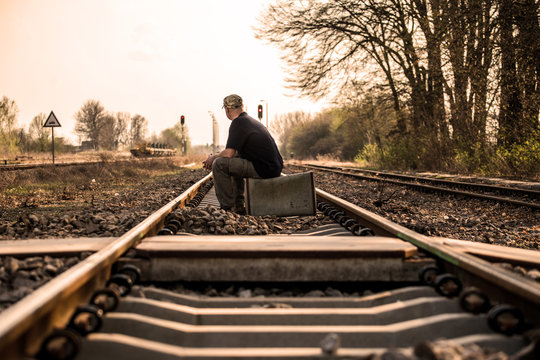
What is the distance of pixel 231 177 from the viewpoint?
517 centimetres

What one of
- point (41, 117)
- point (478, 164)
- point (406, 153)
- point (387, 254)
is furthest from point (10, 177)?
point (41, 117)

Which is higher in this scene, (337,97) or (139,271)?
(337,97)

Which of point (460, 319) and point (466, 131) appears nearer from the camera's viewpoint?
point (460, 319)

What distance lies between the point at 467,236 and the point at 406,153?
594 inches

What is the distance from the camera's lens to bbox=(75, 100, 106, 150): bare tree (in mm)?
69375

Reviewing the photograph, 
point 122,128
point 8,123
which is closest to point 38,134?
point 8,123

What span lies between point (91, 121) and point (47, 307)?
Answer: 75088 millimetres

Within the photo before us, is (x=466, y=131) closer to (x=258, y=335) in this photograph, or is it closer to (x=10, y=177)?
(x=10, y=177)

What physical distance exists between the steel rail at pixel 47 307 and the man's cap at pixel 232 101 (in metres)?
3.08

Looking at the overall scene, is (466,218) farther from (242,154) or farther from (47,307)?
(47,307)

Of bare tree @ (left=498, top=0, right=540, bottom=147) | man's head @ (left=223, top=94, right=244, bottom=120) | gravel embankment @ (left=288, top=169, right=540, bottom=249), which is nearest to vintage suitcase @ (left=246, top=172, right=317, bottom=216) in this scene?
man's head @ (left=223, top=94, right=244, bottom=120)

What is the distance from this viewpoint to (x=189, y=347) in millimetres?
1436

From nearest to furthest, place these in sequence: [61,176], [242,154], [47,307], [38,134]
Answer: [47,307], [242,154], [61,176], [38,134]

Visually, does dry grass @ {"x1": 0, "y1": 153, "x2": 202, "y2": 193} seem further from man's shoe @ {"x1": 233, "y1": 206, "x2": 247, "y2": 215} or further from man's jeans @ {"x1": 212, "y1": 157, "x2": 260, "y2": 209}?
man's shoe @ {"x1": 233, "y1": 206, "x2": 247, "y2": 215}
